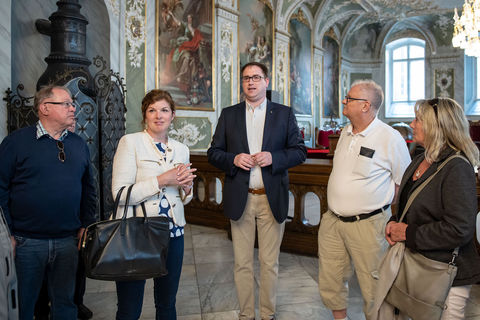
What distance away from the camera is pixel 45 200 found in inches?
85.5

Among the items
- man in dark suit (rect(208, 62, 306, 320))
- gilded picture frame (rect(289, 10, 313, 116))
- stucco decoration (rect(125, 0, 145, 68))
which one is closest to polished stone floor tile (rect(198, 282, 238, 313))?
man in dark suit (rect(208, 62, 306, 320))

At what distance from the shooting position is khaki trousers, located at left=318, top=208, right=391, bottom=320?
8.28 ft

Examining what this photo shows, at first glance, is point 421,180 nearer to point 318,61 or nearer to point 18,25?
point 18,25

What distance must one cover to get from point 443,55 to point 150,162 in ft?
59.5

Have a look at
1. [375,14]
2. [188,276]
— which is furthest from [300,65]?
[188,276]

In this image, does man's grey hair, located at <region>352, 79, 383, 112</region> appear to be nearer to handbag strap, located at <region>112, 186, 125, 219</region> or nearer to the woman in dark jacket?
the woman in dark jacket

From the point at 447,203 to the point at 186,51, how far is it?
7762 millimetres

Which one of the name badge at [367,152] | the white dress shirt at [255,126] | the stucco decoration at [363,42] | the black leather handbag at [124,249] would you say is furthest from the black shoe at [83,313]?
the stucco decoration at [363,42]

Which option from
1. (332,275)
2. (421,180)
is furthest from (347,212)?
(421,180)

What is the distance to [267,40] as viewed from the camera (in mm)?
Answer: 11734

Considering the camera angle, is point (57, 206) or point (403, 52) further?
point (403, 52)

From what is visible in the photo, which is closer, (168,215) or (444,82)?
→ (168,215)

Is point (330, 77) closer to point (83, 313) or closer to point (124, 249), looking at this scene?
point (83, 313)

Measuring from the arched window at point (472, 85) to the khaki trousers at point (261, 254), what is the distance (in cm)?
1677
